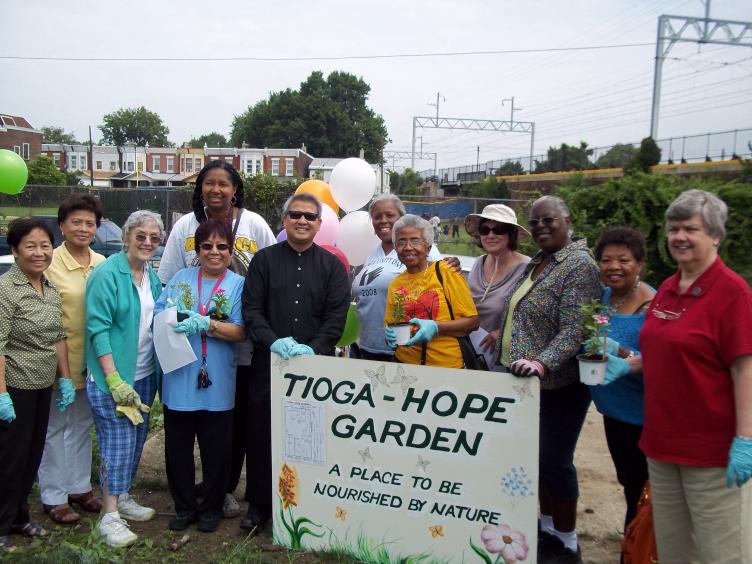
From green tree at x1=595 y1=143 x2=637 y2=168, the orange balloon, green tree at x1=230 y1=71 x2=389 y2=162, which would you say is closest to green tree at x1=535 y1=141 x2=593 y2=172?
green tree at x1=595 y1=143 x2=637 y2=168

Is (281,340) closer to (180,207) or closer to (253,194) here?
(180,207)

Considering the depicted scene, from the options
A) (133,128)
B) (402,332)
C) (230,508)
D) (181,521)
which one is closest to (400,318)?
(402,332)

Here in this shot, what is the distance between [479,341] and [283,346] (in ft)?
4.18

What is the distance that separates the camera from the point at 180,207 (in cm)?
1834

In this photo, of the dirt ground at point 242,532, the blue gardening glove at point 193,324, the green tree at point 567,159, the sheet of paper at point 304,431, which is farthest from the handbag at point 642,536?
the green tree at point 567,159

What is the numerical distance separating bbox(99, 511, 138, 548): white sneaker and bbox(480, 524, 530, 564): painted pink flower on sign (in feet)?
6.61

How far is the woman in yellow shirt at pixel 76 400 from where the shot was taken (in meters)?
3.68

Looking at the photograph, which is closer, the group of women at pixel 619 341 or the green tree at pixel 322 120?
the group of women at pixel 619 341

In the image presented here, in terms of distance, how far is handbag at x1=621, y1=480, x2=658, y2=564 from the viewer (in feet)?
9.11

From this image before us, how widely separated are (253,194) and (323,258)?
1797 centimetres

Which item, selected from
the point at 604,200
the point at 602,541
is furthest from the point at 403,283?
the point at 604,200

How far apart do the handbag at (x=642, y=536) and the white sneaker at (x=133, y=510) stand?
281 centimetres

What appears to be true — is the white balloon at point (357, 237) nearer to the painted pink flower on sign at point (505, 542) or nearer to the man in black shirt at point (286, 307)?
the man in black shirt at point (286, 307)

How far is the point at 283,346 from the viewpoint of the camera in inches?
130
